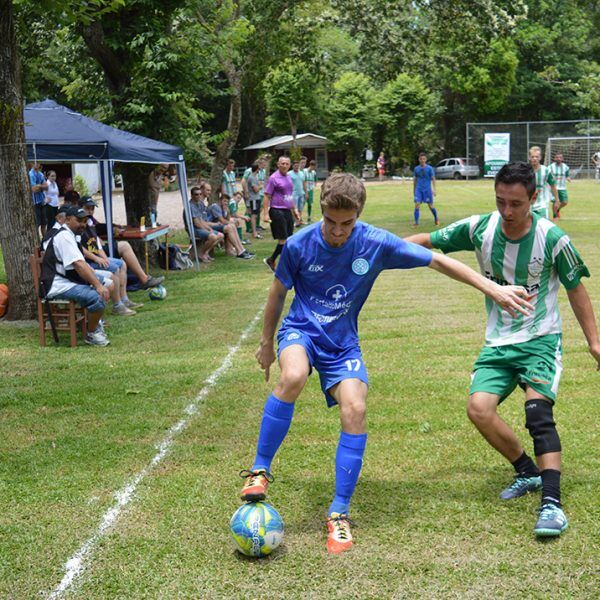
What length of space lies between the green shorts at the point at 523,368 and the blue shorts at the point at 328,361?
0.69 metres


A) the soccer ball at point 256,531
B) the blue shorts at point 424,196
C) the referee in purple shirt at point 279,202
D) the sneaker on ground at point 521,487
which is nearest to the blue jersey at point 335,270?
the soccer ball at point 256,531

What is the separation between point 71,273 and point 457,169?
4833 centimetres

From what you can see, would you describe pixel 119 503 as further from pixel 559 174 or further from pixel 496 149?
pixel 496 149

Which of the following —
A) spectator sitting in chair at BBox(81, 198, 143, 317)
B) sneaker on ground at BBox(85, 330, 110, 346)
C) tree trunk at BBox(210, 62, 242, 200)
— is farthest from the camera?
tree trunk at BBox(210, 62, 242, 200)

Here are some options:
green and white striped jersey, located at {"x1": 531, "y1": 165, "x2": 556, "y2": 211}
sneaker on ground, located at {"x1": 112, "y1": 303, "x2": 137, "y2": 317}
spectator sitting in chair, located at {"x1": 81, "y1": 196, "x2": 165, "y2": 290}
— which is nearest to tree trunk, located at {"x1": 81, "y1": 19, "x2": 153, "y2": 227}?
spectator sitting in chair, located at {"x1": 81, "y1": 196, "x2": 165, "y2": 290}

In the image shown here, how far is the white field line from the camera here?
3.91 meters

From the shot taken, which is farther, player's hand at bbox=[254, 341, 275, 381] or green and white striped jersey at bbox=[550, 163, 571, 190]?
green and white striped jersey at bbox=[550, 163, 571, 190]

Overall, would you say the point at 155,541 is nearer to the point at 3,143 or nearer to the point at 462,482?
the point at 462,482

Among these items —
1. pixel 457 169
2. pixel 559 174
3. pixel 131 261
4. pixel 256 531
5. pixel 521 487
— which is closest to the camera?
pixel 256 531

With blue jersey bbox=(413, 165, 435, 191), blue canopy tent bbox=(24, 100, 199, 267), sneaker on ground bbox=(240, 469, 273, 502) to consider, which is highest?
blue canopy tent bbox=(24, 100, 199, 267)

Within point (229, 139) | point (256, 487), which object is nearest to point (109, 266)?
point (256, 487)

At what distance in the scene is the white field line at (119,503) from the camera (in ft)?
12.8

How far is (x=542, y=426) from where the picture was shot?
4.42 m

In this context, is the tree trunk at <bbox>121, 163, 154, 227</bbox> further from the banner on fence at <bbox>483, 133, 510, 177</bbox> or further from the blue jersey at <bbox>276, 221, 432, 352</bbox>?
the banner on fence at <bbox>483, 133, 510, 177</bbox>
